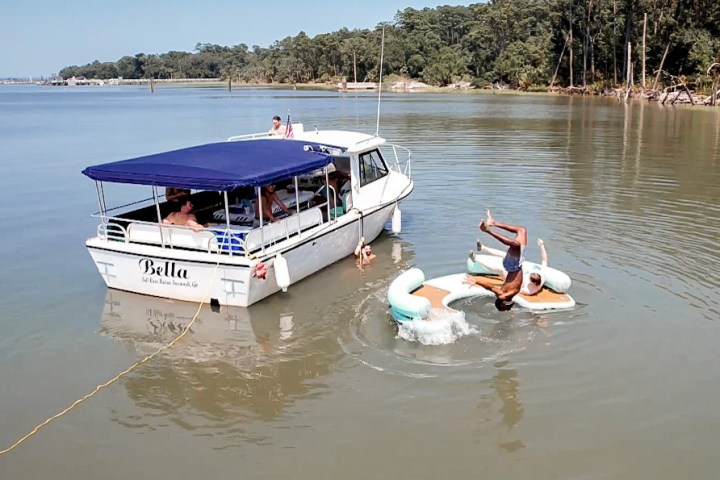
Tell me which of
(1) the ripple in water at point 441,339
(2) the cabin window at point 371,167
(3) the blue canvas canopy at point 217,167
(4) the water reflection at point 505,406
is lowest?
(4) the water reflection at point 505,406

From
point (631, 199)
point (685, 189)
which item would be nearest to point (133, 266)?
point (631, 199)

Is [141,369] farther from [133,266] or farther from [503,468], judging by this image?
[503,468]

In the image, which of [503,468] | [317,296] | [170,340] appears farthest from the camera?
[317,296]

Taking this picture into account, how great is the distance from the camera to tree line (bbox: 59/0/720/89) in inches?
2539

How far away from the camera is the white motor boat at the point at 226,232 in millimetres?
11008

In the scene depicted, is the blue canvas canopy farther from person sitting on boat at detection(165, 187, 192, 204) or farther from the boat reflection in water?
the boat reflection in water

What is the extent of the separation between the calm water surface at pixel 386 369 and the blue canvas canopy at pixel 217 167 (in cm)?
226

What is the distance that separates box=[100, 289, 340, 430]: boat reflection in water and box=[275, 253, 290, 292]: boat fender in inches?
21.9

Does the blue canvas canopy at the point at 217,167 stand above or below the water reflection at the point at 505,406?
above

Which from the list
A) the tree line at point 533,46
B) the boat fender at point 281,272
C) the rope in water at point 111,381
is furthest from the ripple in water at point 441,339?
the tree line at point 533,46

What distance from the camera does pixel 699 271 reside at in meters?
12.8

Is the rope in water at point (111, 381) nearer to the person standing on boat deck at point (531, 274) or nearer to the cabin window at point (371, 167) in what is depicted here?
the person standing on boat deck at point (531, 274)

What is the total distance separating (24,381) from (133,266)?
300 centimetres

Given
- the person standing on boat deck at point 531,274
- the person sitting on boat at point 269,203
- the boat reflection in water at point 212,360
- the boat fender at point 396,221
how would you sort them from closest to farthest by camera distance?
the boat reflection in water at point 212,360
the person standing on boat deck at point 531,274
the person sitting on boat at point 269,203
the boat fender at point 396,221
